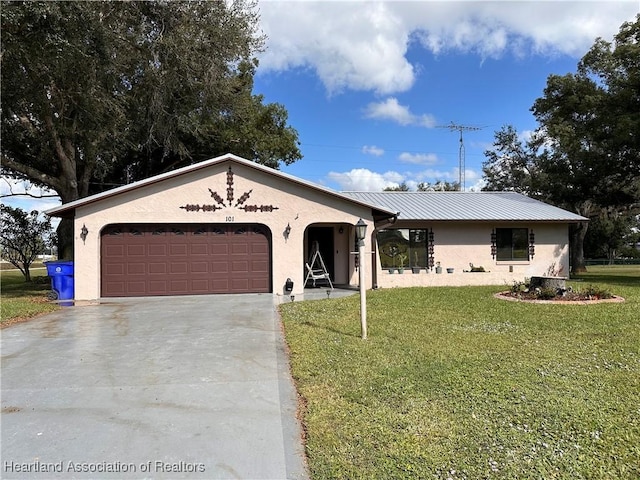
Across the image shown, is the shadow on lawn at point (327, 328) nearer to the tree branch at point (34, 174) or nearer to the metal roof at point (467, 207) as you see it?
the metal roof at point (467, 207)

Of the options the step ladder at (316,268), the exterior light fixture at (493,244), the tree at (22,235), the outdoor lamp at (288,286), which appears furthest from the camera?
the tree at (22,235)

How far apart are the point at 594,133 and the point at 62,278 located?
2118cm

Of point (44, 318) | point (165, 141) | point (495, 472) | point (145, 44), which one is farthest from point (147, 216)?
point (495, 472)

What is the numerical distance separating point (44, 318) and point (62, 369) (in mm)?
5129

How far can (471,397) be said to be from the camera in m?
4.66

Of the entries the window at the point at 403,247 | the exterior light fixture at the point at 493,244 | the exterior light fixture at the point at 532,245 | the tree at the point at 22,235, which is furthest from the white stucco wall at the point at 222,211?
the tree at the point at 22,235

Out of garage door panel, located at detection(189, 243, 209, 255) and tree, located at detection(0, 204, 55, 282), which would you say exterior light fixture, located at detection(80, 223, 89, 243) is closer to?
garage door panel, located at detection(189, 243, 209, 255)

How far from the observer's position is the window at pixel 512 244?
1841 centimetres

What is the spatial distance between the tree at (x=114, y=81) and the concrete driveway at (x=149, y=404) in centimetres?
743

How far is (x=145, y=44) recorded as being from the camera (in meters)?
15.4

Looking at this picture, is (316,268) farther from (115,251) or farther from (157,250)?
(115,251)

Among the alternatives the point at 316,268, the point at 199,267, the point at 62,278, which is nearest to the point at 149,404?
the point at 199,267

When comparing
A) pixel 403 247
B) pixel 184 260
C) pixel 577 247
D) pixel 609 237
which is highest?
pixel 609 237

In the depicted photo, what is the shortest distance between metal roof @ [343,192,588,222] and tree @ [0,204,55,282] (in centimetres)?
1484
